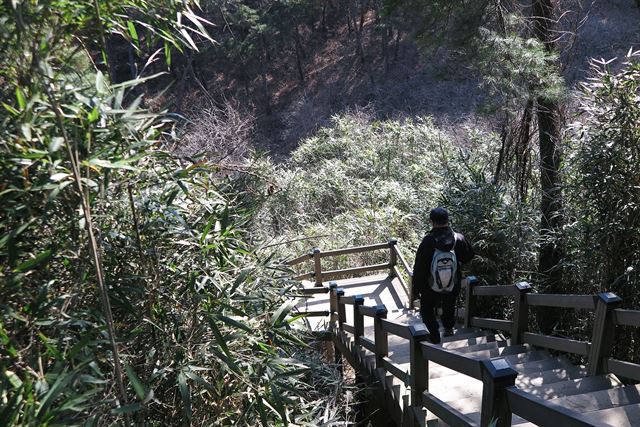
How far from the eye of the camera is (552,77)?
504 centimetres

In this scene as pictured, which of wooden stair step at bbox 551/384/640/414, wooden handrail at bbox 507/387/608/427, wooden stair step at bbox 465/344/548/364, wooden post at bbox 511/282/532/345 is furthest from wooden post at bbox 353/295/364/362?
wooden handrail at bbox 507/387/608/427

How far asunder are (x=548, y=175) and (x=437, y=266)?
2.30 meters

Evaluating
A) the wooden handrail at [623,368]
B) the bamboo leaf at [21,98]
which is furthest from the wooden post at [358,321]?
the bamboo leaf at [21,98]

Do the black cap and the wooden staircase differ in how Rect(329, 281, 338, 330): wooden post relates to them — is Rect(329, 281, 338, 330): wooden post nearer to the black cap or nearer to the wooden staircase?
the wooden staircase

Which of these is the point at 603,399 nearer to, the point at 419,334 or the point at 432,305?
the point at 419,334

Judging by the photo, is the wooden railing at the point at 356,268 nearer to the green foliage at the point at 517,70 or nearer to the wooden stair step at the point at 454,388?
the green foliage at the point at 517,70

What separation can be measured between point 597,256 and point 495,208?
2.17 metres

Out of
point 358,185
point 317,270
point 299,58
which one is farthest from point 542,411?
point 299,58

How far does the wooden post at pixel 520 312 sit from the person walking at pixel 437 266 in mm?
489

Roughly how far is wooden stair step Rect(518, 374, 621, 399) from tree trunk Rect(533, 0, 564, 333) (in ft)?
7.66

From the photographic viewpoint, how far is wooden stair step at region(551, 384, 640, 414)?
9.19 feet

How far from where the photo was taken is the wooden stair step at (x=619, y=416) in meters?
2.52

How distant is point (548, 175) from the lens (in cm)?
568

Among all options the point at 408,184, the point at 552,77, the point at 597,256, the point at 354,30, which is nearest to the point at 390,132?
the point at 408,184
